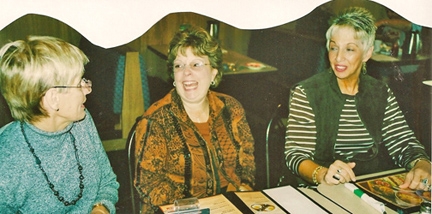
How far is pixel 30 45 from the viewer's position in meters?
1.67

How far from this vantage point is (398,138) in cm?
223

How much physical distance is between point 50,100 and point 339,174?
48.8 inches

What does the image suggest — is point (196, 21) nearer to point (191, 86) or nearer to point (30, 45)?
point (191, 86)

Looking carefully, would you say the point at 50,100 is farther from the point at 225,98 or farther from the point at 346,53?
the point at 346,53

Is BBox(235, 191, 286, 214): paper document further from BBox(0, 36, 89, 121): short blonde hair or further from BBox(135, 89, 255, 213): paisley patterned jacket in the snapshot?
BBox(0, 36, 89, 121): short blonde hair

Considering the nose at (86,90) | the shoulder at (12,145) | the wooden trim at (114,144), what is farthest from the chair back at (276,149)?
the shoulder at (12,145)

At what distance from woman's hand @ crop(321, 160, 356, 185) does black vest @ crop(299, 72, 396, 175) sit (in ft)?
0.15

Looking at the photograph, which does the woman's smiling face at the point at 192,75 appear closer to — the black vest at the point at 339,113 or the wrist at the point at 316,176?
the black vest at the point at 339,113

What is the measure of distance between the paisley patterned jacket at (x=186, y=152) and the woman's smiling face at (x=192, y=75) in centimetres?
4

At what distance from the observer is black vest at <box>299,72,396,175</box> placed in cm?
213

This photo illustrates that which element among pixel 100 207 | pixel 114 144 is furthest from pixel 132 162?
pixel 100 207

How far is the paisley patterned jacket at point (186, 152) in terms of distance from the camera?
1.88 metres

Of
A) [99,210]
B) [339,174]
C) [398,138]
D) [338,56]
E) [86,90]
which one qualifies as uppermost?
[338,56]

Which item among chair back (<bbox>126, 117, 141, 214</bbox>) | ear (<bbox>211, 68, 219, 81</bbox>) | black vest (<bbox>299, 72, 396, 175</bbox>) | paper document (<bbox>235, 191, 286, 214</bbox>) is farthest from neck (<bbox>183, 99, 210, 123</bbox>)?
black vest (<bbox>299, 72, 396, 175</bbox>)
